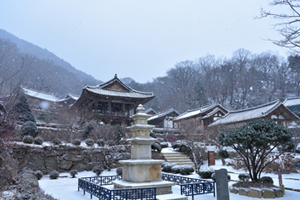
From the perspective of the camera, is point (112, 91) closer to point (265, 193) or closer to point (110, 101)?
point (110, 101)

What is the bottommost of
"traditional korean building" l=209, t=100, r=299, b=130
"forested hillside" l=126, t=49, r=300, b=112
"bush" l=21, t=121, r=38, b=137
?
"bush" l=21, t=121, r=38, b=137

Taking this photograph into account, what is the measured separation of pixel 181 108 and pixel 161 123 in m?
11.3

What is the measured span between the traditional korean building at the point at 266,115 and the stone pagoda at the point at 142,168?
61.2ft

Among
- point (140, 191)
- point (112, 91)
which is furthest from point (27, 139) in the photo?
point (112, 91)

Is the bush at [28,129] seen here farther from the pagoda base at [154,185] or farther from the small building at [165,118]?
the small building at [165,118]

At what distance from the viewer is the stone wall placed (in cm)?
1566

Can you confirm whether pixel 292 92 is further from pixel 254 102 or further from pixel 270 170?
pixel 270 170

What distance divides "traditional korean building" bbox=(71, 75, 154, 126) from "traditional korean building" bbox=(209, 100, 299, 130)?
417 inches

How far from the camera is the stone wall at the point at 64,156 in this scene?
51.4 ft

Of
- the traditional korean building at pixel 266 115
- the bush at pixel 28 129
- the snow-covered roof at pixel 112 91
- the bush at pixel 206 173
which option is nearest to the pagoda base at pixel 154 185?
the bush at pixel 206 173

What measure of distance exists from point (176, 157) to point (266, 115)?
11.5 m

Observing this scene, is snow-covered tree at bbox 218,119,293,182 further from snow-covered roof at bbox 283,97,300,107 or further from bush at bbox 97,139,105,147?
snow-covered roof at bbox 283,97,300,107

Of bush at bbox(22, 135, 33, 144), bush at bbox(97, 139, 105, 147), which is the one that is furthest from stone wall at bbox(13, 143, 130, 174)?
bush at bbox(97, 139, 105, 147)

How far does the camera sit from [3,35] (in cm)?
9706
